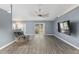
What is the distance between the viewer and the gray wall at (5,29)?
18.2 feet

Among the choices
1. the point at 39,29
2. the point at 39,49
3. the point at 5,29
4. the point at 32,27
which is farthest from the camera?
the point at 32,27

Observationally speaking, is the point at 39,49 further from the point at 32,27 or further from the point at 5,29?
the point at 32,27

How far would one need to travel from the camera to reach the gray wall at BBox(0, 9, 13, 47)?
18.2ft

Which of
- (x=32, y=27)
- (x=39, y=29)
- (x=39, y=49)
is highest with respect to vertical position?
(x=32, y=27)

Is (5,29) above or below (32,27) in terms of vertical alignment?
below

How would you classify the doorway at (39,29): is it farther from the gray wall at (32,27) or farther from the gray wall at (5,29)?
the gray wall at (5,29)

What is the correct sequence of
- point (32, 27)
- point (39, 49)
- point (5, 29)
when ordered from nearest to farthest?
point (39, 49) < point (5, 29) < point (32, 27)

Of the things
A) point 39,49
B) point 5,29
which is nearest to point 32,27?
point 5,29

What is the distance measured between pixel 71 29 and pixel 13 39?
3331mm

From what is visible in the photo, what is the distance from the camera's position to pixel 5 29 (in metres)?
6.05

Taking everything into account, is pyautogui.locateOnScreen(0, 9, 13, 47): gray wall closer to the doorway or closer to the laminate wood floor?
the laminate wood floor

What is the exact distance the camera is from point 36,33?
8.71 m
